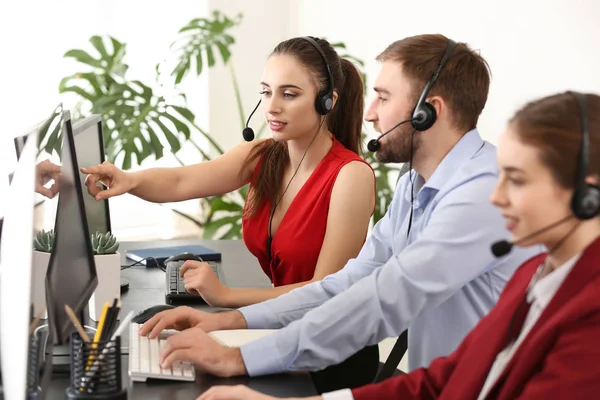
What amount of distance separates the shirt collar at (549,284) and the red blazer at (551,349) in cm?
3

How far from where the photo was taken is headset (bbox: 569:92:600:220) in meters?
0.99

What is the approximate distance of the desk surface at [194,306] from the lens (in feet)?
4.38

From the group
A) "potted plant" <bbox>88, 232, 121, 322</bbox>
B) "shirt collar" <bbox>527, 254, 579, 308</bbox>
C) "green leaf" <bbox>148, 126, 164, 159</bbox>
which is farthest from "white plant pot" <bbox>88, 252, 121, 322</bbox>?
"green leaf" <bbox>148, 126, 164, 159</bbox>

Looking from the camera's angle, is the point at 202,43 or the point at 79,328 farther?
the point at 202,43

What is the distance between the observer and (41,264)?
1.46 meters

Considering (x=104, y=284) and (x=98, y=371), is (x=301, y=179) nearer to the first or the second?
(x=104, y=284)

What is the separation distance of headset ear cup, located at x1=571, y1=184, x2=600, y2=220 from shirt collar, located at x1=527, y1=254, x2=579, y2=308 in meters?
0.06

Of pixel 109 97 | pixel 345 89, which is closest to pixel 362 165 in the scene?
pixel 345 89

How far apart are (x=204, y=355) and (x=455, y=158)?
0.61 m

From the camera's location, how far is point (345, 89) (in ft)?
7.50

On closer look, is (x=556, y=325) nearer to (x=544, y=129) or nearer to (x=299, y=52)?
(x=544, y=129)

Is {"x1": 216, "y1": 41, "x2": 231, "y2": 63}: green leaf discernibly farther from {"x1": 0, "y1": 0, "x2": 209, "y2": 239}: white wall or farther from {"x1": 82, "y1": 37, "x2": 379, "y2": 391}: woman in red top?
{"x1": 82, "y1": 37, "x2": 379, "y2": 391}: woman in red top

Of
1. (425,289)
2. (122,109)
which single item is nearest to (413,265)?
(425,289)

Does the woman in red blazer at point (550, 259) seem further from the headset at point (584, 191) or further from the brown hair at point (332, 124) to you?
the brown hair at point (332, 124)
